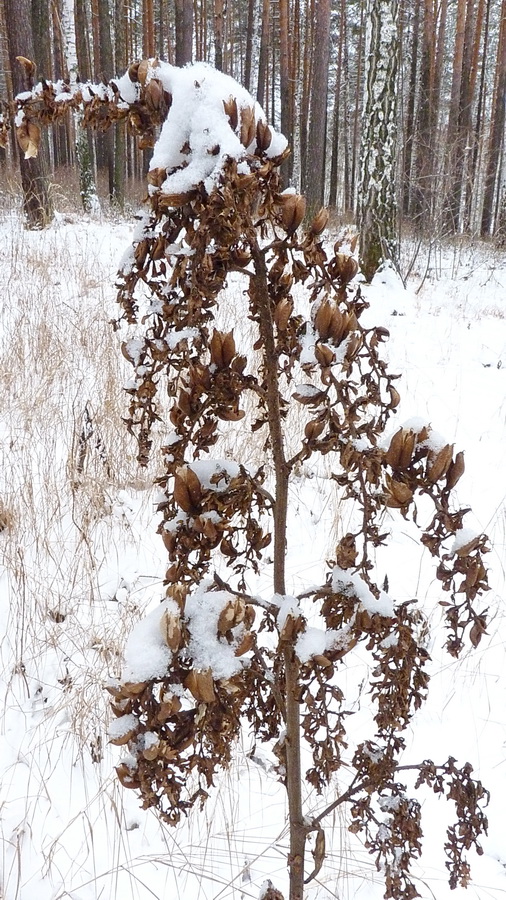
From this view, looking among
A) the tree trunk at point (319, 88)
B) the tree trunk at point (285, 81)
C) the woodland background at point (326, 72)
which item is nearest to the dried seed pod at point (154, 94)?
the woodland background at point (326, 72)

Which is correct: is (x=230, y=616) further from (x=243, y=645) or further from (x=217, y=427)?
(x=217, y=427)

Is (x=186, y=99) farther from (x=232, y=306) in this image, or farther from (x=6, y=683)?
(x=232, y=306)

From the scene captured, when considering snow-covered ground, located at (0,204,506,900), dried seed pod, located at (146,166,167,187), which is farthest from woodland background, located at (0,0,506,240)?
dried seed pod, located at (146,166,167,187)

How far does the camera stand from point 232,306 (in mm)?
4797

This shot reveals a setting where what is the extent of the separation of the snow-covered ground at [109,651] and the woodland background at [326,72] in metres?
4.87

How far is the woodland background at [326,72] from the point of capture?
9.27 meters

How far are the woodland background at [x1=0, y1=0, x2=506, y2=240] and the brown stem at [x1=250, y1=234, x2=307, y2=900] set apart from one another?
6.76 meters

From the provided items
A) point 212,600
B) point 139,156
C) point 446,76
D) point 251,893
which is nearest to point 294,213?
point 212,600

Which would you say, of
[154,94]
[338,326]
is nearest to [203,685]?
[338,326]

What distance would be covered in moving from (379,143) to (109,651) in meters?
6.38

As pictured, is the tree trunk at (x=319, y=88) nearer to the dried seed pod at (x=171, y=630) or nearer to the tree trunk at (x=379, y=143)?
the tree trunk at (x=379, y=143)

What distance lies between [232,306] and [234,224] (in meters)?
4.28

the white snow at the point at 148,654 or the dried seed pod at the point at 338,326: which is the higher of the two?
the dried seed pod at the point at 338,326

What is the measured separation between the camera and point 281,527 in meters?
0.86
